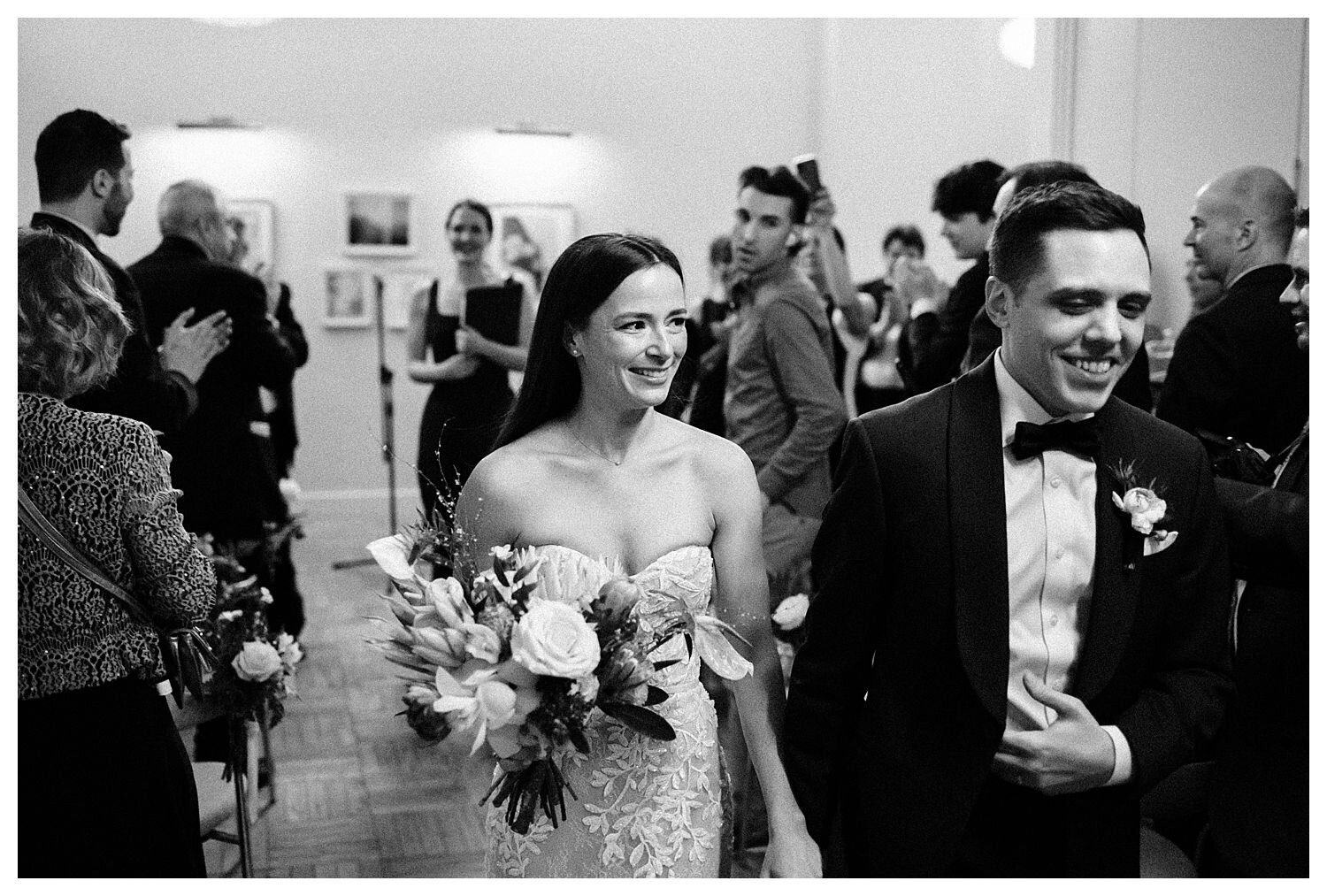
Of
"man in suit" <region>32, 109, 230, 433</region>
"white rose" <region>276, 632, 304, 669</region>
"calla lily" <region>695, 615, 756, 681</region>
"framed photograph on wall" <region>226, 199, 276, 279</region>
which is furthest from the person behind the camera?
"framed photograph on wall" <region>226, 199, 276, 279</region>

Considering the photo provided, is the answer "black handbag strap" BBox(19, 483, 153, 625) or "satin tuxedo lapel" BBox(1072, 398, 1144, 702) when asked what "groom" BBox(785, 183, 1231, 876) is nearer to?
"satin tuxedo lapel" BBox(1072, 398, 1144, 702)

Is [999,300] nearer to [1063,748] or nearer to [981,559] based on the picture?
[981,559]

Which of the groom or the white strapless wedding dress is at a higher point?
the groom

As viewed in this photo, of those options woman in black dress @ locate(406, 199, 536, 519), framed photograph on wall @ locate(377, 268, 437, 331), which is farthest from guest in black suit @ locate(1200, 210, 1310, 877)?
framed photograph on wall @ locate(377, 268, 437, 331)

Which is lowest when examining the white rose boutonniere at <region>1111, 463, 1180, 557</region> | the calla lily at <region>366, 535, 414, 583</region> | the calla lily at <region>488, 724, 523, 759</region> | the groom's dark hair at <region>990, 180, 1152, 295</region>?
the calla lily at <region>488, 724, 523, 759</region>

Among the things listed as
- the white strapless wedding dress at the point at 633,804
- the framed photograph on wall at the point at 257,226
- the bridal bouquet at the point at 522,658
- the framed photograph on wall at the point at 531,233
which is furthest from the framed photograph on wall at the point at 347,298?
the bridal bouquet at the point at 522,658

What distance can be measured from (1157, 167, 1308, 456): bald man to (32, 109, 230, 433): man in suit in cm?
241

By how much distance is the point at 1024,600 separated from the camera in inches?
71.4

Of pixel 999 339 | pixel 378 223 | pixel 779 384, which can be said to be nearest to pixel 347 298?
pixel 378 223

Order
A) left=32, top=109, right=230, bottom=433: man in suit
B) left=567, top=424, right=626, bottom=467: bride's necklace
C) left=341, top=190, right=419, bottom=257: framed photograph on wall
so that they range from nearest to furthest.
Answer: left=567, top=424, right=626, bottom=467: bride's necklace
left=32, top=109, right=230, bottom=433: man in suit
left=341, top=190, right=419, bottom=257: framed photograph on wall

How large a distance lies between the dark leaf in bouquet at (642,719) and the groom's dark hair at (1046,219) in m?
0.75

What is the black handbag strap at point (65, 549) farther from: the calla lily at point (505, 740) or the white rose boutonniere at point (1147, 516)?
Result: the white rose boutonniere at point (1147, 516)

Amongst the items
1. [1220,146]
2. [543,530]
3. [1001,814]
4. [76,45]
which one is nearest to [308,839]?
[543,530]

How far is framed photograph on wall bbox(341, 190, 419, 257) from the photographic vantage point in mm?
10367
